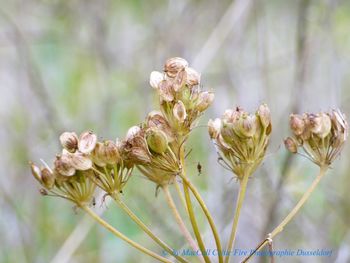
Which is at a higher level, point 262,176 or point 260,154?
point 260,154

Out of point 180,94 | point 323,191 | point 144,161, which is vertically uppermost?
point 180,94

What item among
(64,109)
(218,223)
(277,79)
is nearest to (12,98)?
(64,109)

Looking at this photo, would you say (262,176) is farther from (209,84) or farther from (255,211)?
(209,84)

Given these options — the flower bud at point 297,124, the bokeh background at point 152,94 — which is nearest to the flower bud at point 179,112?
the flower bud at point 297,124

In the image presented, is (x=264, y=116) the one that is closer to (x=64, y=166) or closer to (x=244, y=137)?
(x=244, y=137)

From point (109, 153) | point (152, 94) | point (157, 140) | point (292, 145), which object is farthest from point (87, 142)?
point (152, 94)
